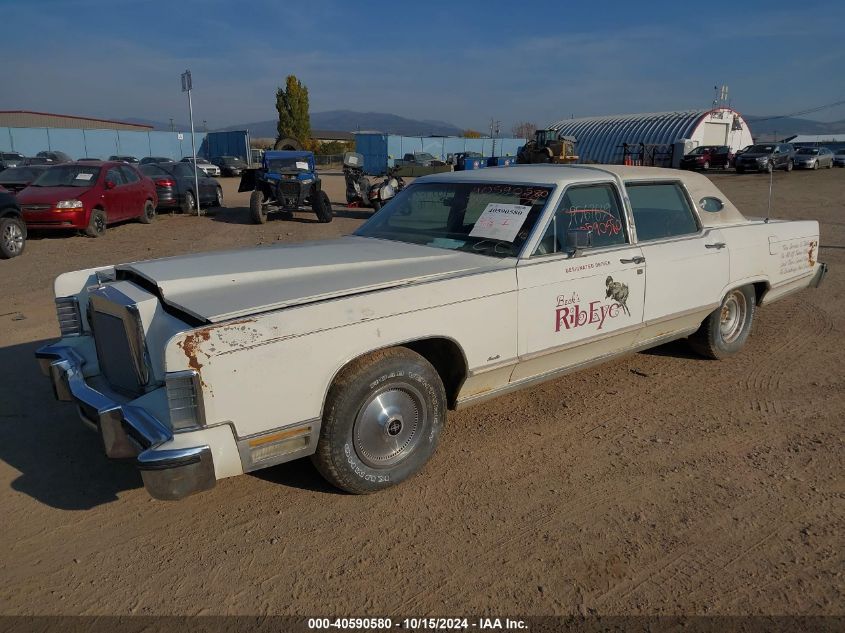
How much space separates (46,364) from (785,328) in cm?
648

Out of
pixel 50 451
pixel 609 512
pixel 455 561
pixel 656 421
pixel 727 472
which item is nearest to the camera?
pixel 455 561

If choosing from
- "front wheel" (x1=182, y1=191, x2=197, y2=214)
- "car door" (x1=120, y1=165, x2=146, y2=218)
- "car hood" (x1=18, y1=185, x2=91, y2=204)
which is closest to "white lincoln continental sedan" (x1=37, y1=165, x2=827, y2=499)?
"car hood" (x1=18, y1=185, x2=91, y2=204)

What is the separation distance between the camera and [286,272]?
3.65 m

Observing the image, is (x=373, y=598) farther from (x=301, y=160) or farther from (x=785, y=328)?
(x=301, y=160)

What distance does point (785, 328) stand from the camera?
21.6 feet

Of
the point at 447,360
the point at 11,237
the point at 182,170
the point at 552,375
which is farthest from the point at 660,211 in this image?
the point at 182,170

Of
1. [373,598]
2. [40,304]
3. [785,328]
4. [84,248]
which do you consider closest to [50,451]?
[373,598]

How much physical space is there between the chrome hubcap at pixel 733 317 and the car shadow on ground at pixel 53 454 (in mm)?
4733

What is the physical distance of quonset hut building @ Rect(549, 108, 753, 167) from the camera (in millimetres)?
46312

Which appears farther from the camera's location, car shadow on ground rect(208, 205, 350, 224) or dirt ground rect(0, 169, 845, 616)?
car shadow on ground rect(208, 205, 350, 224)

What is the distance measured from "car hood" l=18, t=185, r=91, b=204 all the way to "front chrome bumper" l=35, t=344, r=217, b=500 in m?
10.7

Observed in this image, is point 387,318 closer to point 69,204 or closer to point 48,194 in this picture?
point 69,204

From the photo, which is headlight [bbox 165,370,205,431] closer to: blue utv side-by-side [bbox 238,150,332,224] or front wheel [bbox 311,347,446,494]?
front wheel [bbox 311,347,446,494]

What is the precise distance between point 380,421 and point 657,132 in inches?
1981
